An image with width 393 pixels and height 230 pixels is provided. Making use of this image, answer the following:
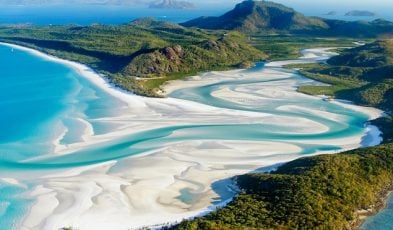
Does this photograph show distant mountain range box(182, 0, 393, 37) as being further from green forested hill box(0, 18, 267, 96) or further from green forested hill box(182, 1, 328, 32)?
green forested hill box(0, 18, 267, 96)

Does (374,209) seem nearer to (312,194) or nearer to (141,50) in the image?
(312,194)

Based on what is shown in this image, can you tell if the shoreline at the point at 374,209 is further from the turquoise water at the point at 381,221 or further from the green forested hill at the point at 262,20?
the green forested hill at the point at 262,20

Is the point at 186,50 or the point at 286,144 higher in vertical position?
the point at 186,50

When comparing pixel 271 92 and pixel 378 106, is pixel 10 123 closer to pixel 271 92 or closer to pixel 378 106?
pixel 271 92

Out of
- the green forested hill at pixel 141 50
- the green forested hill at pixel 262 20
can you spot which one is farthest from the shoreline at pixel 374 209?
the green forested hill at pixel 262 20

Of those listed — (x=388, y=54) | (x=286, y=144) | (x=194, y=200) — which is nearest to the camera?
(x=194, y=200)

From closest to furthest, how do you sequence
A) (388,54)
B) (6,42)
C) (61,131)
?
(61,131) < (388,54) < (6,42)

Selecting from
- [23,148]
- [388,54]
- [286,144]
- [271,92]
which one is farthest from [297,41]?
[23,148]

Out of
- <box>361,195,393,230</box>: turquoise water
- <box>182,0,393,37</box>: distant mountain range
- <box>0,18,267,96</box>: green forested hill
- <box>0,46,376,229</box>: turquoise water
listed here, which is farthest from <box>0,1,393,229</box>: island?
<box>0,46,376,229</box>: turquoise water
